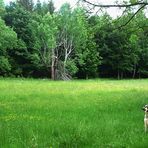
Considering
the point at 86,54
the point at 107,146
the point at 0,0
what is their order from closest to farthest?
1. the point at 107,146
2. the point at 0,0
3. the point at 86,54

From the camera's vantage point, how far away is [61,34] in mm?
71000

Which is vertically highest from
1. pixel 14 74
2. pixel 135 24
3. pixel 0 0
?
pixel 0 0

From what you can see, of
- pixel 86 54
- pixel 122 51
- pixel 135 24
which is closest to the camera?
pixel 135 24

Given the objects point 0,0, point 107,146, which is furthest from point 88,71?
point 107,146

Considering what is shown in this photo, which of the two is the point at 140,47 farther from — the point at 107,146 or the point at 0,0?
the point at 107,146

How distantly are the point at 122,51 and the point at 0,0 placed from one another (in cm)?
3013

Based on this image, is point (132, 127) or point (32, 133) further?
point (132, 127)

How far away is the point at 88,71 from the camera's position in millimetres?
77688

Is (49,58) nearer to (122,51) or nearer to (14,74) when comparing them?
(14,74)

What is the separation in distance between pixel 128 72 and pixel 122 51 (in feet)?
30.0

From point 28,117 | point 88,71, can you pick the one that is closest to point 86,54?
point 88,71

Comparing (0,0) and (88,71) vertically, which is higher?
(0,0)

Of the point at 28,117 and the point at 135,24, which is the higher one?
the point at 135,24

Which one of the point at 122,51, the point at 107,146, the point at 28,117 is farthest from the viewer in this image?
the point at 122,51
